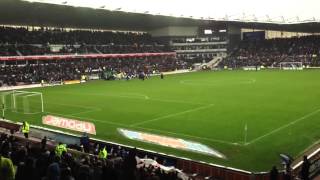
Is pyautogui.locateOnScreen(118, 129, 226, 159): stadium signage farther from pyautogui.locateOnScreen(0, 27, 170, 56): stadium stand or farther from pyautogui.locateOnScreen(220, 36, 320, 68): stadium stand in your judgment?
pyautogui.locateOnScreen(220, 36, 320, 68): stadium stand

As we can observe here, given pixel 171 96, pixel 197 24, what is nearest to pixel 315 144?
pixel 171 96

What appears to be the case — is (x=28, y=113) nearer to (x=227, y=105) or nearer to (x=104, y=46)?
(x=227, y=105)

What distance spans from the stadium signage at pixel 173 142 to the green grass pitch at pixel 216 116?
0.44 metres

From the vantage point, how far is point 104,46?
79.3 m

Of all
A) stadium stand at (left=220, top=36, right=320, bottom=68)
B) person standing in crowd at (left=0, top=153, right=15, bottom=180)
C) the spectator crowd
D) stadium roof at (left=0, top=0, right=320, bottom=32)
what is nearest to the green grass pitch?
the spectator crowd

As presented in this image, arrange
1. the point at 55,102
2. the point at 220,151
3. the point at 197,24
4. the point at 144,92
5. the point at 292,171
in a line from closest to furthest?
1. the point at 292,171
2. the point at 220,151
3. the point at 55,102
4. the point at 144,92
5. the point at 197,24

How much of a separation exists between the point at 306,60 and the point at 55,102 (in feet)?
200

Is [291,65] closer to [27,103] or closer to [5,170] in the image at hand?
[27,103]

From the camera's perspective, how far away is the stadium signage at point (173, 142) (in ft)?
65.8

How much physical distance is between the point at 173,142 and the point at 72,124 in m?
7.44

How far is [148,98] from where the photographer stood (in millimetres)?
39000

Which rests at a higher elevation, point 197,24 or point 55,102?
point 197,24

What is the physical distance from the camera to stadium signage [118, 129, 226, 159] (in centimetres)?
2005

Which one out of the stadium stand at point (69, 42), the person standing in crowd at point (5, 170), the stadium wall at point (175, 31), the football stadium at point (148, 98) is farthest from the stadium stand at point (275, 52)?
the person standing in crowd at point (5, 170)
